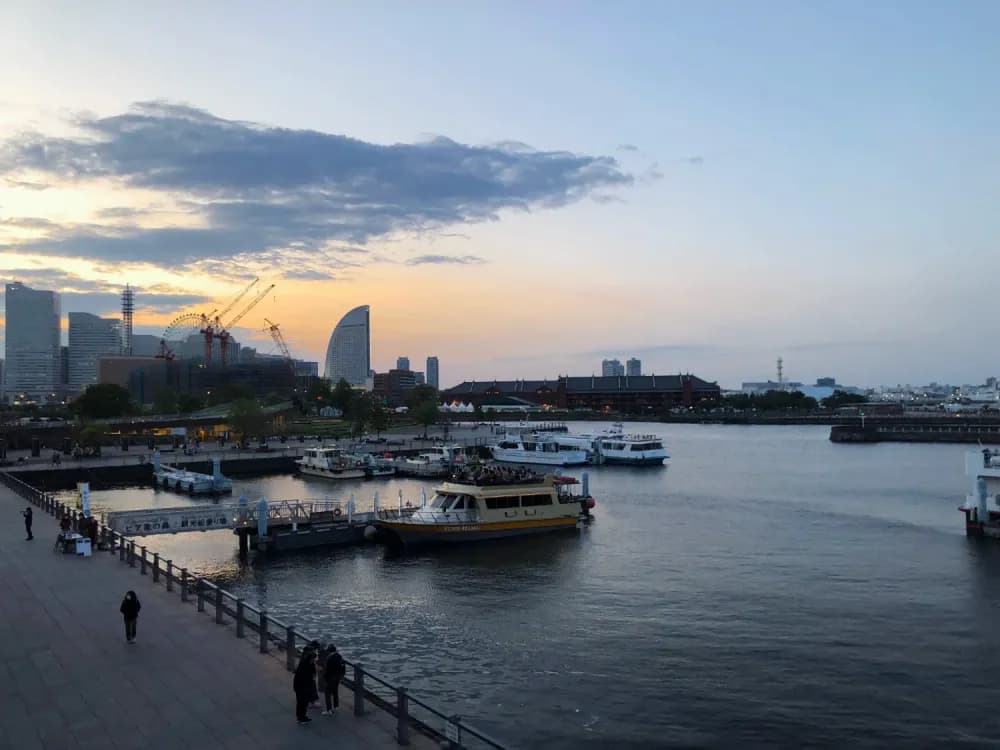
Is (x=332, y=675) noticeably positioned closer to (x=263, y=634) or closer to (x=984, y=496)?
(x=263, y=634)

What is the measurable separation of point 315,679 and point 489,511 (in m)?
29.4

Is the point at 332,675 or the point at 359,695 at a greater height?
the point at 332,675

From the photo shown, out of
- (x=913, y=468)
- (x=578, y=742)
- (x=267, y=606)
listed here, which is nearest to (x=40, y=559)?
(x=267, y=606)

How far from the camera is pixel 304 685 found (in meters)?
13.4

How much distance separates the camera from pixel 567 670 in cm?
2280

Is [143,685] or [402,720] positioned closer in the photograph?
[402,720]

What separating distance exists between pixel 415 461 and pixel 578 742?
63.9 meters

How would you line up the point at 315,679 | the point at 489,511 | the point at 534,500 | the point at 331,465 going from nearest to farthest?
the point at 315,679
the point at 489,511
the point at 534,500
the point at 331,465

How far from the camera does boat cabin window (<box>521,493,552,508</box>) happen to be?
45531 millimetres

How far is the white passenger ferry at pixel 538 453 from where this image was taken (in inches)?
3590

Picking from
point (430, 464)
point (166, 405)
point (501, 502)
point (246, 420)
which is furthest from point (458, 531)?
point (166, 405)

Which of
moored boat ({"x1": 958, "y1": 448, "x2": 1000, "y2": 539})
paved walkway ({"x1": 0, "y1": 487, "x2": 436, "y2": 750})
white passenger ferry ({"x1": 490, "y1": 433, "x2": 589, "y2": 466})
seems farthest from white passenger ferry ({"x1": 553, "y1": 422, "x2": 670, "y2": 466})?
paved walkway ({"x1": 0, "y1": 487, "x2": 436, "y2": 750})

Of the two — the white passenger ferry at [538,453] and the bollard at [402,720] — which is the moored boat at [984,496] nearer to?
the bollard at [402,720]

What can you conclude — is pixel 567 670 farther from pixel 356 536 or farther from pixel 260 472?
pixel 260 472
